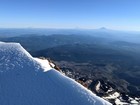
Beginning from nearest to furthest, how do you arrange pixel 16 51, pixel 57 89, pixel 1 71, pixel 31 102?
1. pixel 31 102
2. pixel 57 89
3. pixel 1 71
4. pixel 16 51

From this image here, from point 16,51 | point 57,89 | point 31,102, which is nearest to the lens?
point 31,102

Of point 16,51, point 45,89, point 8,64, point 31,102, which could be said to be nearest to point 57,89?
point 45,89

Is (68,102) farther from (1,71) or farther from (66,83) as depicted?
(1,71)

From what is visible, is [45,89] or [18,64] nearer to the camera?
[45,89]

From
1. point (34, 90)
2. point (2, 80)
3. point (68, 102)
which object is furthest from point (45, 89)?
point (2, 80)

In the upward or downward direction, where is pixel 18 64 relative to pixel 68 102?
upward

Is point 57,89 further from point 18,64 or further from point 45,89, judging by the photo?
point 18,64
